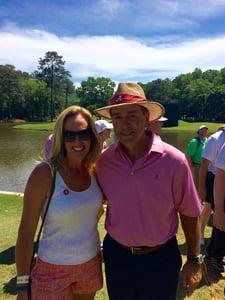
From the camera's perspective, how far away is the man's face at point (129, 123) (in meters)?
2.54

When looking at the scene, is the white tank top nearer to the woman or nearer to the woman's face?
the woman

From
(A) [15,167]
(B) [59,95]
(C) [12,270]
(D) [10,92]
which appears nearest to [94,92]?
(B) [59,95]

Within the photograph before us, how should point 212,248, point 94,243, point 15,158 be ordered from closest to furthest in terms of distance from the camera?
point 94,243, point 212,248, point 15,158

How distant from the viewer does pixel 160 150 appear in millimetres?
2441

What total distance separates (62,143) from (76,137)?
0.38ft

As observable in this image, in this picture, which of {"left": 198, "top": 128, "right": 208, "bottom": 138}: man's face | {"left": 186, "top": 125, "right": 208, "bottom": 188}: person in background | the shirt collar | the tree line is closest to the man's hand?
the shirt collar

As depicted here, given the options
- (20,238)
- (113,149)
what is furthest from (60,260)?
(113,149)

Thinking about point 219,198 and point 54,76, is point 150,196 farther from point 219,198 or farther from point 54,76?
point 54,76

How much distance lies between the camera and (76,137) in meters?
2.53

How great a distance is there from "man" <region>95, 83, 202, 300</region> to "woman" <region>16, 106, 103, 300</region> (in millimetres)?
151

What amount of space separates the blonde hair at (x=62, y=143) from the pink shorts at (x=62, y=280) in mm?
716

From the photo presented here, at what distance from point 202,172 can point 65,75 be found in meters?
87.5

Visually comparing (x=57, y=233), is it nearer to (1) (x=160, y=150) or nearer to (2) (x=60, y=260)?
(2) (x=60, y=260)

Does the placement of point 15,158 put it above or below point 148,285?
below
